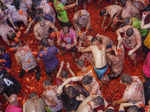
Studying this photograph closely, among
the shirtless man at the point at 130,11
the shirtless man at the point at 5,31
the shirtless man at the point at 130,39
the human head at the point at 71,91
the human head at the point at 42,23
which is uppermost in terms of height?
the shirtless man at the point at 130,11

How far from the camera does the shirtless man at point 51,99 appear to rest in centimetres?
416

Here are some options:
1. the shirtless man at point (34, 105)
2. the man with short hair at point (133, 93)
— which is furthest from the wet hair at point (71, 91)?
the man with short hair at point (133, 93)

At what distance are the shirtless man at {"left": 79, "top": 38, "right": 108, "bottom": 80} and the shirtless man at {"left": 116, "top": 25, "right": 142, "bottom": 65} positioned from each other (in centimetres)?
71

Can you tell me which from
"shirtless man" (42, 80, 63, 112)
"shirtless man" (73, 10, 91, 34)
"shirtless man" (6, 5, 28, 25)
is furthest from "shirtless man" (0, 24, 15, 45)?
"shirtless man" (42, 80, 63, 112)

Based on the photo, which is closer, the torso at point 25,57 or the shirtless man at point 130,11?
the torso at point 25,57

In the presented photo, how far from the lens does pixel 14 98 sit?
4.35 m

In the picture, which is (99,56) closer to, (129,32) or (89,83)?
(89,83)

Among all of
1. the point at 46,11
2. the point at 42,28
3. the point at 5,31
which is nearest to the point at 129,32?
the point at 42,28


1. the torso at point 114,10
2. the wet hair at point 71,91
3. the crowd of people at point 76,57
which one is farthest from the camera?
the torso at point 114,10

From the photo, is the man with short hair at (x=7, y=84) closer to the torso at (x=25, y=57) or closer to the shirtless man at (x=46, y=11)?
the torso at (x=25, y=57)

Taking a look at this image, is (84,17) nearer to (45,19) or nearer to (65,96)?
(45,19)

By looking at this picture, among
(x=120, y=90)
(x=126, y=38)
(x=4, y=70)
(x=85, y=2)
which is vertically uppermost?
(x=85, y=2)

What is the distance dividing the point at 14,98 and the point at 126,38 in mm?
3302

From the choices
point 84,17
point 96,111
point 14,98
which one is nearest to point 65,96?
point 96,111
